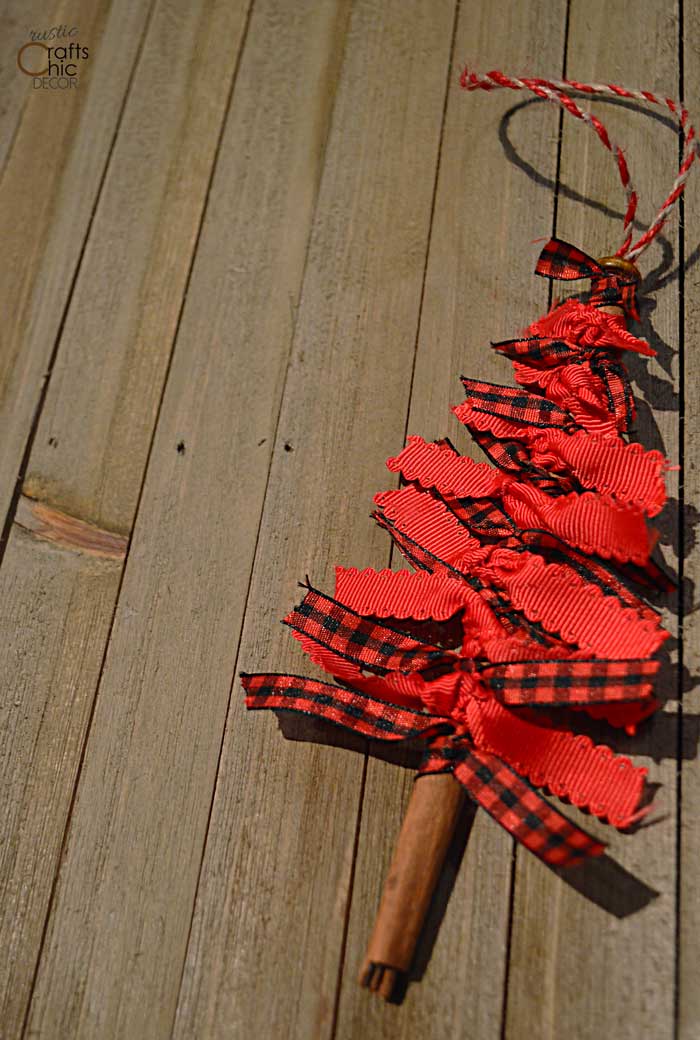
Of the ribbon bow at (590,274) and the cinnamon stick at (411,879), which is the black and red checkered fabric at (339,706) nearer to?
the cinnamon stick at (411,879)

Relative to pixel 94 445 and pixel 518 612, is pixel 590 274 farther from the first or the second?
pixel 94 445

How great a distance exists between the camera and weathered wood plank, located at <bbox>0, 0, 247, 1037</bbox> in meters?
0.90

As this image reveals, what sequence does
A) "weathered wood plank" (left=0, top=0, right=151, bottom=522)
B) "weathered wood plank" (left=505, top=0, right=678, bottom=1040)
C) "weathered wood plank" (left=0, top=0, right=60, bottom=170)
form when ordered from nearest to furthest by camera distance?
1. "weathered wood plank" (left=505, top=0, right=678, bottom=1040)
2. "weathered wood plank" (left=0, top=0, right=151, bottom=522)
3. "weathered wood plank" (left=0, top=0, right=60, bottom=170)

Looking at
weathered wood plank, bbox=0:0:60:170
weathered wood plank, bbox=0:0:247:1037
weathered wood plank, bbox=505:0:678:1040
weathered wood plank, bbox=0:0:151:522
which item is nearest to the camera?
weathered wood plank, bbox=505:0:678:1040

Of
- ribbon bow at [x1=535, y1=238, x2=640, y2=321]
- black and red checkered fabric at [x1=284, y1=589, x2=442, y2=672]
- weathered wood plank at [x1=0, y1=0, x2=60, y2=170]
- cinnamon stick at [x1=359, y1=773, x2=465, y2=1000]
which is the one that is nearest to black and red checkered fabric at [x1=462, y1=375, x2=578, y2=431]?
ribbon bow at [x1=535, y1=238, x2=640, y2=321]

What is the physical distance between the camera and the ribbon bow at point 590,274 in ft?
3.12

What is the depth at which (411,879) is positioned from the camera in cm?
77

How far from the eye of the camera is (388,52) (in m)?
1.20

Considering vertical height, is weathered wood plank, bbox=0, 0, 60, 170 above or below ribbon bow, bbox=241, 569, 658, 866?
above

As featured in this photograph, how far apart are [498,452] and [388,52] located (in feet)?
1.97

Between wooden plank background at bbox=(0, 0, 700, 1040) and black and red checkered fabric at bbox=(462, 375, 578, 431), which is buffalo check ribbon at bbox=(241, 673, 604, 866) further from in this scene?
black and red checkered fabric at bbox=(462, 375, 578, 431)

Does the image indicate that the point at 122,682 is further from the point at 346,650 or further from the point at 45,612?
the point at 346,650

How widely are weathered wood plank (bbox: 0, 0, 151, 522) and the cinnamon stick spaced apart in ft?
1.86

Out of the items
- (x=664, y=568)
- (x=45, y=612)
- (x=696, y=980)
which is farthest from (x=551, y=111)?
(x=696, y=980)
